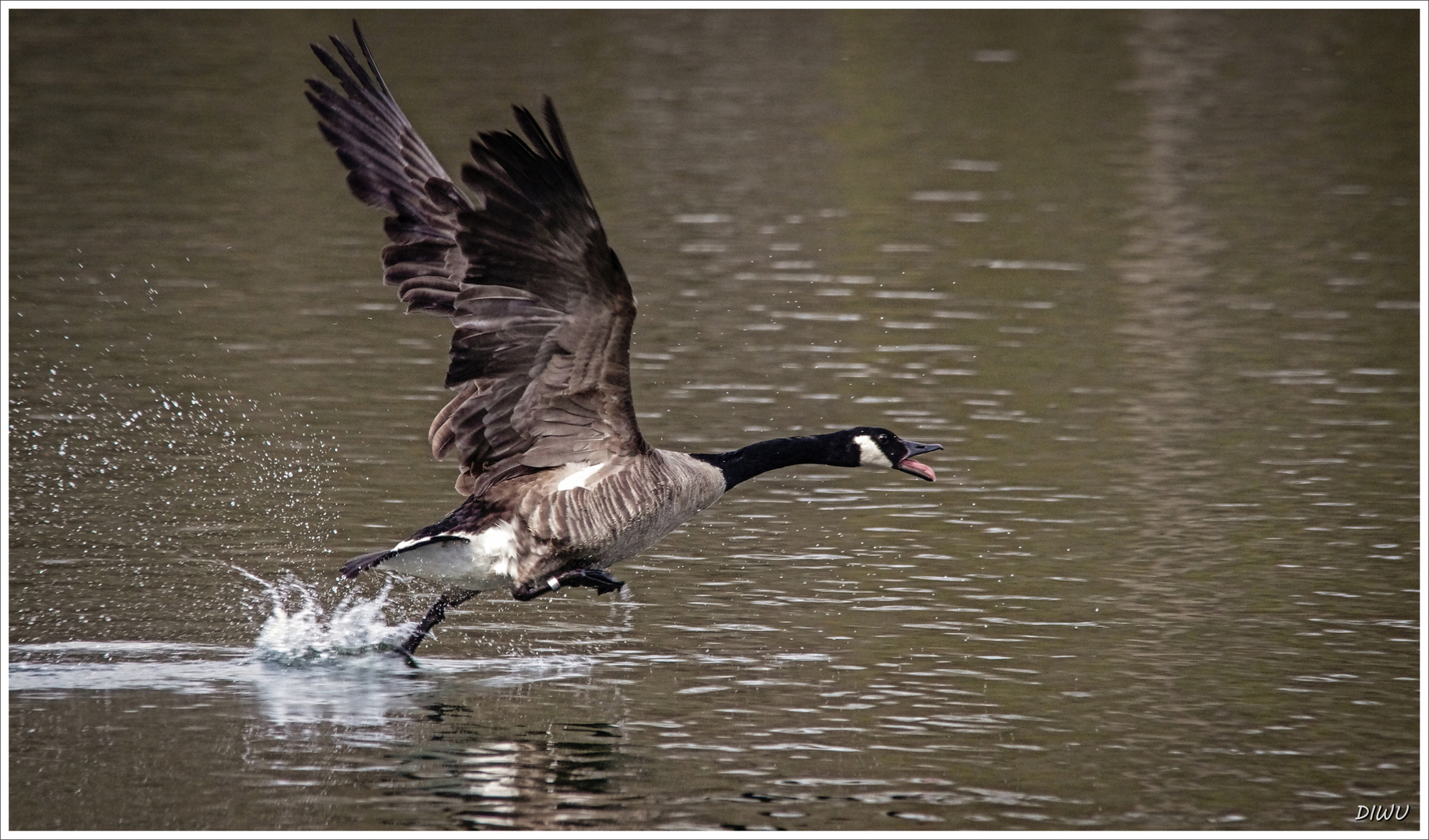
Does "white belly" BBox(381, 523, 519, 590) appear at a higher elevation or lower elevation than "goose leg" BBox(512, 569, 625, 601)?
higher

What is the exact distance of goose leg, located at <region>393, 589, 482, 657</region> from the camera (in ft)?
29.7

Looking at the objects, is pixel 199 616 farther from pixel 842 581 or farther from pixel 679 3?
pixel 679 3

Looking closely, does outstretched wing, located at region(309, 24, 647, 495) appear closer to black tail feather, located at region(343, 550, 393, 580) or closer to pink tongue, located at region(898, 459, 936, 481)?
black tail feather, located at region(343, 550, 393, 580)

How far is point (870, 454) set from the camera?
966 centimetres

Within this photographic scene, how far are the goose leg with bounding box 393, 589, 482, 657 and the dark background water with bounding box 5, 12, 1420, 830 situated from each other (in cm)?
12

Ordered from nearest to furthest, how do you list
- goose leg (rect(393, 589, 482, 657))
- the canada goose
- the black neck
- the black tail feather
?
1. the canada goose
2. the black tail feather
3. goose leg (rect(393, 589, 482, 657))
4. the black neck

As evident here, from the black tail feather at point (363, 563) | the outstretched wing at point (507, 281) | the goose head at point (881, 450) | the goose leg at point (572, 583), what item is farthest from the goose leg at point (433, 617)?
the goose head at point (881, 450)

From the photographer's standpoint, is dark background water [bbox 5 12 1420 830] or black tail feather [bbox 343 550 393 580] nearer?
dark background water [bbox 5 12 1420 830]

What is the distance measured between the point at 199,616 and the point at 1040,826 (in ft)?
14.5

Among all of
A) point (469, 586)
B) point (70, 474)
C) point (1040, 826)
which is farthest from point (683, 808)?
point (70, 474)

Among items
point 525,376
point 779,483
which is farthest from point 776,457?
point 779,483

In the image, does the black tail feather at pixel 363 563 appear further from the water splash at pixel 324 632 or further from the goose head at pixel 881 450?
the goose head at pixel 881 450

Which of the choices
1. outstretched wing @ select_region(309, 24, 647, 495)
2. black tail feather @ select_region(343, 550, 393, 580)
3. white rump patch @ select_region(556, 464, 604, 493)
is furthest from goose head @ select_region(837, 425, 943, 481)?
black tail feather @ select_region(343, 550, 393, 580)

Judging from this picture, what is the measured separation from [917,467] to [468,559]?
2299 millimetres
